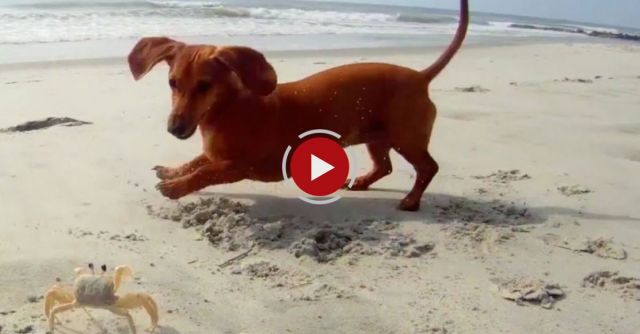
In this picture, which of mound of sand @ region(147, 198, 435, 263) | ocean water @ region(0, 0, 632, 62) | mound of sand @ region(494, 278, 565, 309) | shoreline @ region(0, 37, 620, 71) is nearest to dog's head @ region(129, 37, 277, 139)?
mound of sand @ region(147, 198, 435, 263)

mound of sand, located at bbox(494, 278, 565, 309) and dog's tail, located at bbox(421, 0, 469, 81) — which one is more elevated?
dog's tail, located at bbox(421, 0, 469, 81)

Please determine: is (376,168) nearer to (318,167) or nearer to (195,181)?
(318,167)

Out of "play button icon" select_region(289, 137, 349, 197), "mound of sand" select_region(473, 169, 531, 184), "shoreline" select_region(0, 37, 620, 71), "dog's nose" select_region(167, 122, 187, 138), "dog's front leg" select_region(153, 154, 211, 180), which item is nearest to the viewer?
"dog's nose" select_region(167, 122, 187, 138)

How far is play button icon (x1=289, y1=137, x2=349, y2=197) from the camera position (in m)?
3.16

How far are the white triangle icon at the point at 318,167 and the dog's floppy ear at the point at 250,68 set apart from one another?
45 cm

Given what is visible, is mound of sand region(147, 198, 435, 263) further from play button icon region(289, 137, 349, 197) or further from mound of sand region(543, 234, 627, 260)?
mound of sand region(543, 234, 627, 260)

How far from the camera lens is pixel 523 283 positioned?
243 centimetres

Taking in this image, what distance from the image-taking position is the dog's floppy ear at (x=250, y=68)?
2.84 metres

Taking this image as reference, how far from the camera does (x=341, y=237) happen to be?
2.74 metres

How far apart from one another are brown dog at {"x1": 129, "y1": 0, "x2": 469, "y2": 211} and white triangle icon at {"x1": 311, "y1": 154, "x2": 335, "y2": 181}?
134mm

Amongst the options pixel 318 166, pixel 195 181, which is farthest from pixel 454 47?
pixel 195 181

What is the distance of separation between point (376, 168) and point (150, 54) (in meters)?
1.16

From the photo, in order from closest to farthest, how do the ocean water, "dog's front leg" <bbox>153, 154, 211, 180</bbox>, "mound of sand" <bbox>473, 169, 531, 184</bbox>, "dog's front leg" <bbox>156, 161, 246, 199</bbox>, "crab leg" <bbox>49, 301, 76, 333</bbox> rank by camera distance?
"crab leg" <bbox>49, 301, 76, 333</bbox>
"dog's front leg" <bbox>156, 161, 246, 199</bbox>
"dog's front leg" <bbox>153, 154, 211, 180</bbox>
"mound of sand" <bbox>473, 169, 531, 184</bbox>
the ocean water

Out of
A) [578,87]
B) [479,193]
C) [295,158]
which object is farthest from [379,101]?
[578,87]
